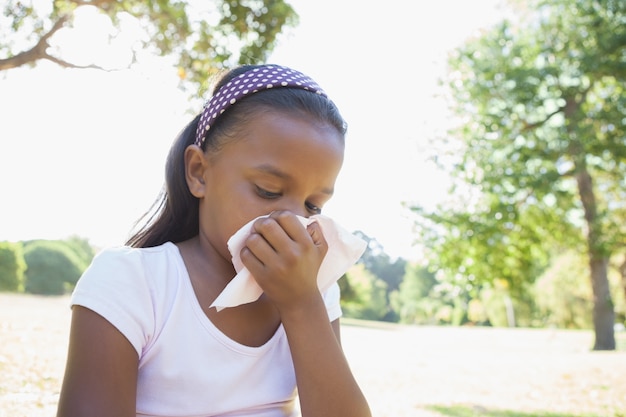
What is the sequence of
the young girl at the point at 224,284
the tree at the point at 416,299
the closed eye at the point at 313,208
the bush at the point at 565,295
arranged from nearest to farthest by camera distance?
1. the young girl at the point at 224,284
2. the closed eye at the point at 313,208
3. the bush at the point at 565,295
4. the tree at the point at 416,299

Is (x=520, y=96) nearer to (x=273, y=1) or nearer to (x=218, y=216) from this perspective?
(x=273, y=1)

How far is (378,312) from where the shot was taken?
41.9 meters

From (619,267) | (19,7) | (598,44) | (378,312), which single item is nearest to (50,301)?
(19,7)

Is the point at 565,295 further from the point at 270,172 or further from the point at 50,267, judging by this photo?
the point at 270,172

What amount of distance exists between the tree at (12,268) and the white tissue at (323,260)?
18.8 metres

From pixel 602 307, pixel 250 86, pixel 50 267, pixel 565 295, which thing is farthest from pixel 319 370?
pixel 565 295

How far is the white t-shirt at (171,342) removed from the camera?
1.46m

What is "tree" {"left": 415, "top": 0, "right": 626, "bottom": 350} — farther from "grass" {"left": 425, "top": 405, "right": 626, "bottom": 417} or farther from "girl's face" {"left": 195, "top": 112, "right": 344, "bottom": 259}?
"girl's face" {"left": 195, "top": 112, "right": 344, "bottom": 259}

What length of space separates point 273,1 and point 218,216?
6.41m

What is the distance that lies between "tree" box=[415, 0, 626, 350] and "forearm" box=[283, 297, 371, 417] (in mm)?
12556

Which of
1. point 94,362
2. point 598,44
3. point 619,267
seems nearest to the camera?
point 94,362

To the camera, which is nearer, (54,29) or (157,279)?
(157,279)

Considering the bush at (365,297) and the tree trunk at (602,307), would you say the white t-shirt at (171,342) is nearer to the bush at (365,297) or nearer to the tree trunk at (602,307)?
the tree trunk at (602,307)

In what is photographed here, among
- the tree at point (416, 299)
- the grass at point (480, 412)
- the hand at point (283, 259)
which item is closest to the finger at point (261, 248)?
the hand at point (283, 259)
